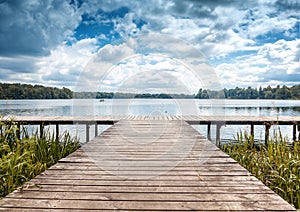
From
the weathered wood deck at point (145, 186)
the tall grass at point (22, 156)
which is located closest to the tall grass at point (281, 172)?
the weathered wood deck at point (145, 186)

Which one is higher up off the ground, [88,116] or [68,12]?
[68,12]

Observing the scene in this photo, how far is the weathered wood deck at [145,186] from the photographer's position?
6.88ft

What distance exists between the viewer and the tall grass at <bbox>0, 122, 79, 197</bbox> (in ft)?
11.0

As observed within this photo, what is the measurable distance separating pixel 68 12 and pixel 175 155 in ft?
38.7

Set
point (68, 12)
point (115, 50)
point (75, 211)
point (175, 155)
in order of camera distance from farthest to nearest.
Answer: point (68, 12), point (115, 50), point (175, 155), point (75, 211)

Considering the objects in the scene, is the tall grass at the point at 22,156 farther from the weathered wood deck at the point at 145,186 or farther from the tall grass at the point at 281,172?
the tall grass at the point at 281,172

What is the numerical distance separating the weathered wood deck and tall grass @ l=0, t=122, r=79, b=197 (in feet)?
2.31

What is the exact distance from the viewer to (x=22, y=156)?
389 centimetres

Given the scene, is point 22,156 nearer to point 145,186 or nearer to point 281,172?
point 145,186

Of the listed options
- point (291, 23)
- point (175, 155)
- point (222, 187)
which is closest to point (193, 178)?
point (222, 187)

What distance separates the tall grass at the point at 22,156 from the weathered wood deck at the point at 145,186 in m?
0.70

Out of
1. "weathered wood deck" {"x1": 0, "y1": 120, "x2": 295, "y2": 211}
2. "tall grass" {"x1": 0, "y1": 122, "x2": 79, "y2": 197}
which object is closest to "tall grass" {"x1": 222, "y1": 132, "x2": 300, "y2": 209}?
"weathered wood deck" {"x1": 0, "y1": 120, "x2": 295, "y2": 211}

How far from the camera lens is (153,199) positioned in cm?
223

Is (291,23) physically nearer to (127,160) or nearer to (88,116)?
(88,116)
